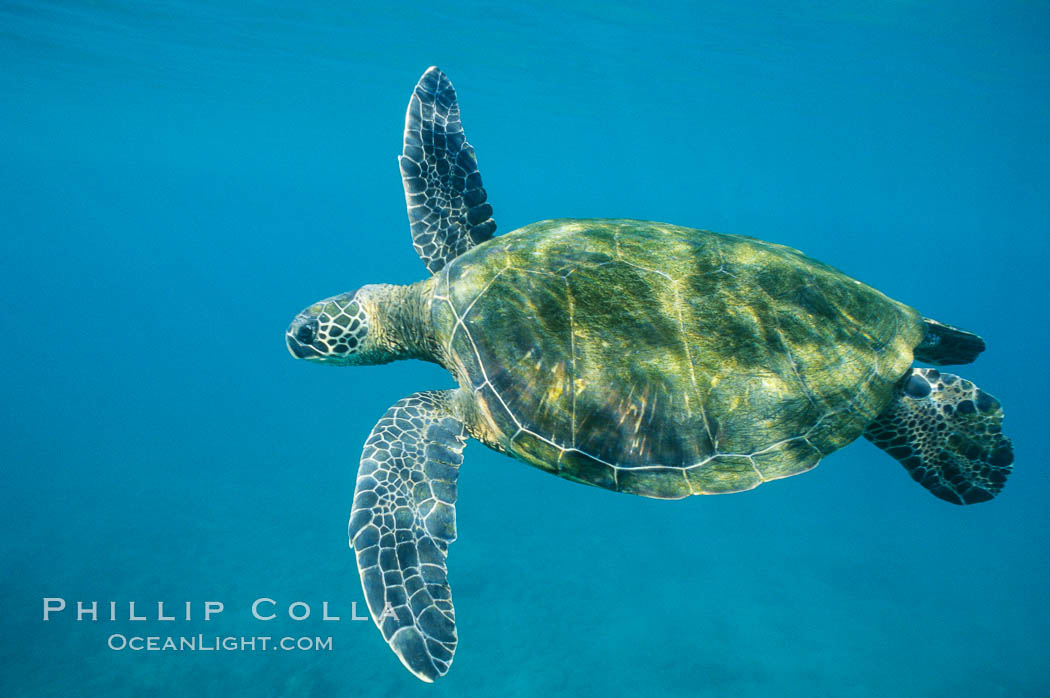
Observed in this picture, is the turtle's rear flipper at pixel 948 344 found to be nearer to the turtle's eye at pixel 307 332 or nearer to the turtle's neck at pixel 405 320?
the turtle's neck at pixel 405 320

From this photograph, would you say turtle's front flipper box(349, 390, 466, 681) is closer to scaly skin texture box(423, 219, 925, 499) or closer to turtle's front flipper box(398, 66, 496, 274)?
scaly skin texture box(423, 219, 925, 499)

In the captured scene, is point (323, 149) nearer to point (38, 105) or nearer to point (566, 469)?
A: point (38, 105)

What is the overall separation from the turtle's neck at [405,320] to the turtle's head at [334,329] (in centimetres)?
9

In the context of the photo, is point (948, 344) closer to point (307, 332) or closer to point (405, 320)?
point (405, 320)

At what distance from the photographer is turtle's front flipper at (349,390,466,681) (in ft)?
9.94

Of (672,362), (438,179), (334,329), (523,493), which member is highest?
(438,179)

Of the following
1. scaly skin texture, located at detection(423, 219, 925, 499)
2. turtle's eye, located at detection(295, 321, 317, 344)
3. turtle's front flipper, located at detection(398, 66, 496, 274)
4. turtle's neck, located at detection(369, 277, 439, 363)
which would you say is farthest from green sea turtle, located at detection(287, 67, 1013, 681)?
turtle's eye, located at detection(295, 321, 317, 344)

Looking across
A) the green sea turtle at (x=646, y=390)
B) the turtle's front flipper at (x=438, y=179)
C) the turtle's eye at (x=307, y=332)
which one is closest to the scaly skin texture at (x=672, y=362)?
the green sea turtle at (x=646, y=390)

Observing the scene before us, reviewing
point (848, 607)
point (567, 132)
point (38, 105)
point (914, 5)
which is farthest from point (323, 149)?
point (848, 607)

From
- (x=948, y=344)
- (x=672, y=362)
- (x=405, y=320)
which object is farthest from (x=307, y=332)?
(x=948, y=344)

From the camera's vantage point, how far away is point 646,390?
10.4 feet

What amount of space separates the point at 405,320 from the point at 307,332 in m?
0.91

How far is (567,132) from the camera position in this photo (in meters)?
35.3

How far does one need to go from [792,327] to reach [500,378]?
182 cm
